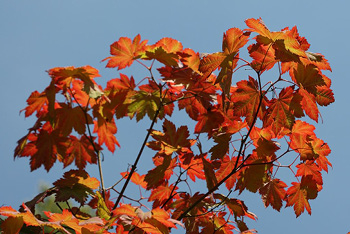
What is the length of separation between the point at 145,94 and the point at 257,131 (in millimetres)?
629

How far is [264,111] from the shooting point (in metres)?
2.11

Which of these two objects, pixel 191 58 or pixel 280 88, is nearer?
pixel 280 88

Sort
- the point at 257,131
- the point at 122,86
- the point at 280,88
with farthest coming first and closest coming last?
the point at 122,86
the point at 257,131
the point at 280,88

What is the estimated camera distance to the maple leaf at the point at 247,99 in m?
2.06

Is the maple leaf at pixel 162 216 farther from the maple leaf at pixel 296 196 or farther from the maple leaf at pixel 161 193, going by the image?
the maple leaf at pixel 296 196

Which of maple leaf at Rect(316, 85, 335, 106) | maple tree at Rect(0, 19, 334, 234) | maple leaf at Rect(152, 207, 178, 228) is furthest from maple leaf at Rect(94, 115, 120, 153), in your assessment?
maple leaf at Rect(316, 85, 335, 106)

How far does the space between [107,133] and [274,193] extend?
1.06 m

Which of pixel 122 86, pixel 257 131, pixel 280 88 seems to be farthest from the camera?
pixel 122 86

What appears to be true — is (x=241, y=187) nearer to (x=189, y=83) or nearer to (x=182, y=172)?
(x=182, y=172)

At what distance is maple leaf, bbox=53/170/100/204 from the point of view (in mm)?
2166

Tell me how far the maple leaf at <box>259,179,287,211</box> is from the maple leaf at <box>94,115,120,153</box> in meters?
0.94

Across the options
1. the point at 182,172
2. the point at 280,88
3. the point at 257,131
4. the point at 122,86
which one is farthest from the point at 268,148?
the point at 122,86

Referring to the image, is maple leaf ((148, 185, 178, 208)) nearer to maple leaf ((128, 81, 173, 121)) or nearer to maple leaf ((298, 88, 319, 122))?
maple leaf ((128, 81, 173, 121))

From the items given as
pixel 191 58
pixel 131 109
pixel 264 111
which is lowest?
pixel 131 109
